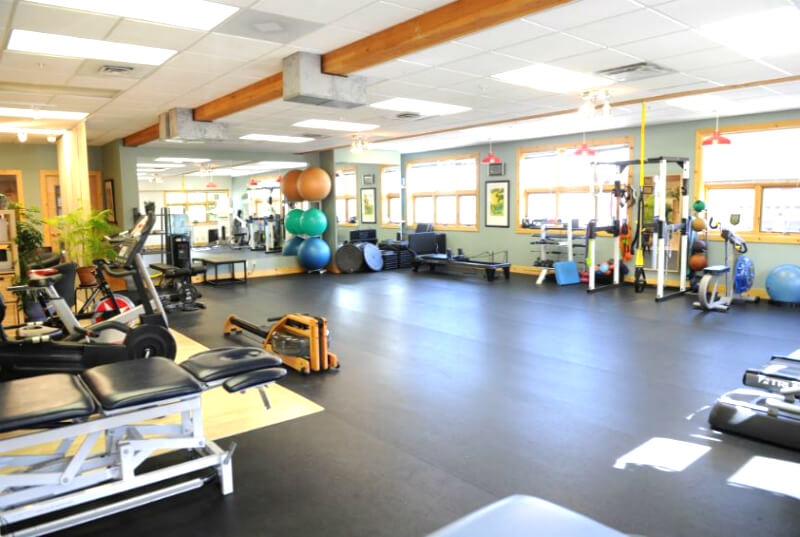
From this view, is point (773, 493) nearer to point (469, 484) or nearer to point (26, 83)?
point (469, 484)

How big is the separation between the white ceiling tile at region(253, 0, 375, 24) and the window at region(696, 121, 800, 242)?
6.35 m

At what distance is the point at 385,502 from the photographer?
8.48 feet

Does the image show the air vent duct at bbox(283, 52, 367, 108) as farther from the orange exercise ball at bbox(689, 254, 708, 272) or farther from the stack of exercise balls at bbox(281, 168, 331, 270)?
the orange exercise ball at bbox(689, 254, 708, 272)

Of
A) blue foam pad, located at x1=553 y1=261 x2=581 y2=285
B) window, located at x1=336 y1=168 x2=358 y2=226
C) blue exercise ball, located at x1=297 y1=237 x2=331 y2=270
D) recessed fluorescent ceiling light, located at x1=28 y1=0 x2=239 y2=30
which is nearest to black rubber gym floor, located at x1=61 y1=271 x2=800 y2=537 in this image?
blue foam pad, located at x1=553 y1=261 x2=581 y2=285

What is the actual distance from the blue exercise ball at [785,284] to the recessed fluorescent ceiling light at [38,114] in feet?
30.9

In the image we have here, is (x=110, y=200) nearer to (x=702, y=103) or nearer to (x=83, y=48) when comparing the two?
(x=83, y=48)

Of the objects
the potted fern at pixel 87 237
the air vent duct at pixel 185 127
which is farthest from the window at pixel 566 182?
the potted fern at pixel 87 237

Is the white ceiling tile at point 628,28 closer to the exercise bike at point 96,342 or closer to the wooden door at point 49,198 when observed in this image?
the exercise bike at point 96,342

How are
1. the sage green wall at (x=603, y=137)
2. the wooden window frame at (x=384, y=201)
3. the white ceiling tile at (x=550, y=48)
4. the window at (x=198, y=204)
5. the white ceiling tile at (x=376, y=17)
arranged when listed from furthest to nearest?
the window at (x=198, y=204) < the wooden window frame at (x=384, y=201) < the sage green wall at (x=603, y=137) < the white ceiling tile at (x=550, y=48) < the white ceiling tile at (x=376, y=17)

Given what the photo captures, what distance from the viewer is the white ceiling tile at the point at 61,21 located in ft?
11.8

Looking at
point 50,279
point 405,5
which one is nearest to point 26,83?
point 50,279

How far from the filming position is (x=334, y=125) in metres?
Answer: 8.38

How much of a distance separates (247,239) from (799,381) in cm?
1577

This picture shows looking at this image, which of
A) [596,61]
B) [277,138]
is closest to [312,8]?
[596,61]
